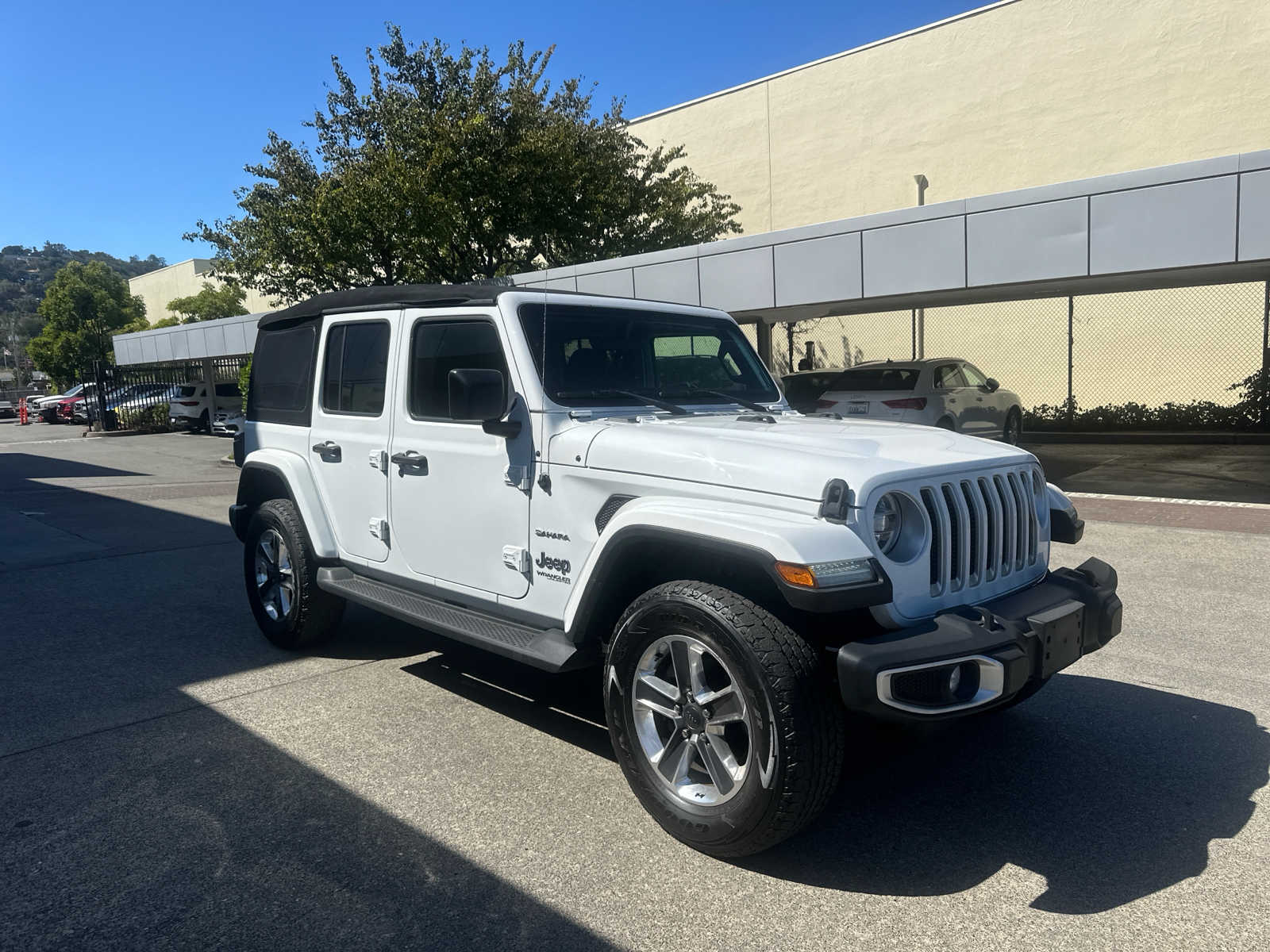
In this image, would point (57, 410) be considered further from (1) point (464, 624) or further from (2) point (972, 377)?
(1) point (464, 624)

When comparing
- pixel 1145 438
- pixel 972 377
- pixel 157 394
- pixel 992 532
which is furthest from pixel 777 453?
pixel 157 394

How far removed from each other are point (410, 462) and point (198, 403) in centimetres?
2632

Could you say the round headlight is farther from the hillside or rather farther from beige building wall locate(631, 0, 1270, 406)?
the hillside

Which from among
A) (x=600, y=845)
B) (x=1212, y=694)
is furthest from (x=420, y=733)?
(x=1212, y=694)

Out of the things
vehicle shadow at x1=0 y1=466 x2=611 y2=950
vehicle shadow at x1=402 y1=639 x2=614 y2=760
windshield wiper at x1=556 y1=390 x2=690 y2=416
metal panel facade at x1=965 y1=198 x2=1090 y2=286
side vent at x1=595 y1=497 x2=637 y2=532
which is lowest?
vehicle shadow at x1=402 y1=639 x2=614 y2=760

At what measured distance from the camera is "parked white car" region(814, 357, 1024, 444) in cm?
1213

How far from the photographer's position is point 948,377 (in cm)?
1291

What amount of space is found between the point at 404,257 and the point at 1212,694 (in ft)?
53.0

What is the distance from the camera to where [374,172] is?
17.8 m

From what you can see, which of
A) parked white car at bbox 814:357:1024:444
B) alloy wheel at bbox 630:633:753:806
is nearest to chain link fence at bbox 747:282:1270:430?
parked white car at bbox 814:357:1024:444

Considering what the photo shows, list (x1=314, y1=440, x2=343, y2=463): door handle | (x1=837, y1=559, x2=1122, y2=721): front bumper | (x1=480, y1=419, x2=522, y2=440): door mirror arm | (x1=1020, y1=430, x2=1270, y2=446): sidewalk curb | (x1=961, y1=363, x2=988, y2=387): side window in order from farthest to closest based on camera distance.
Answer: (x1=1020, y1=430, x2=1270, y2=446): sidewalk curb < (x1=961, y1=363, x2=988, y2=387): side window < (x1=314, y1=440, x2=343, y2=463): door handle < (x1=480, y1=419, x2=522, y2=440): door mirror arm < (x1=837, y1=559, x2=1122, y2=721): front bumper

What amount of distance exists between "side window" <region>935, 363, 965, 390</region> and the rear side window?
9.12 meters

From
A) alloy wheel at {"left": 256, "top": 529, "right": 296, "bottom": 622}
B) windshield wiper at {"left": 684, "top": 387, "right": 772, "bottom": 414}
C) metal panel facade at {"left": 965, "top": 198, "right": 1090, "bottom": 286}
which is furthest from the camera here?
metal panel facade at {"left": 965, "top": 198, "right": 1090, "bottom": 286}

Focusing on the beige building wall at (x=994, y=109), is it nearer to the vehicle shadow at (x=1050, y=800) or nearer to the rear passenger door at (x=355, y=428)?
the vehicle shadow at (x=1050, y=800)
